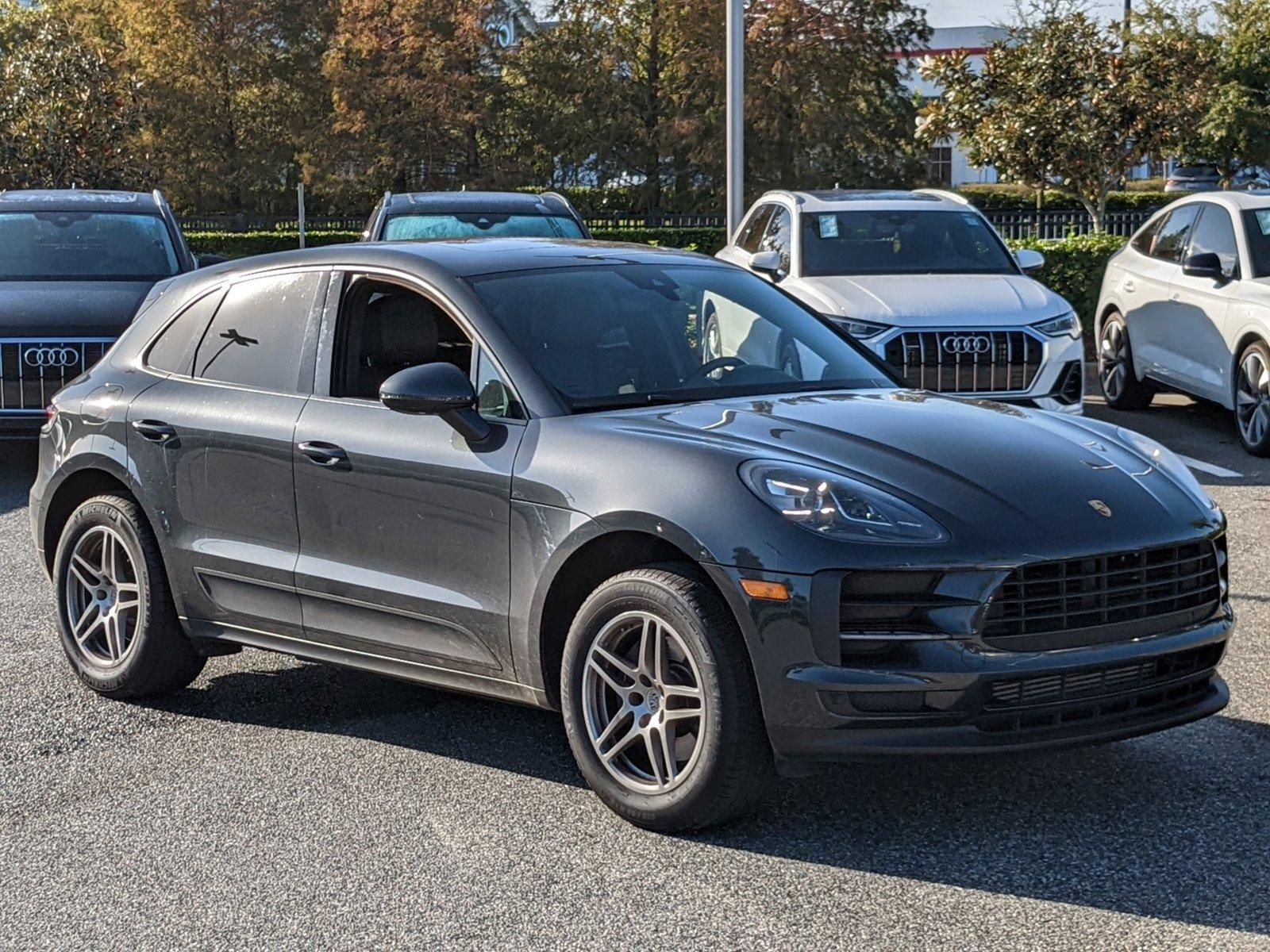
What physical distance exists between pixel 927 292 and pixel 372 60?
1336 inches

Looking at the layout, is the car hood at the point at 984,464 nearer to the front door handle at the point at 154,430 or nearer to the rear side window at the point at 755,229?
the front door handle at the point at 154,430

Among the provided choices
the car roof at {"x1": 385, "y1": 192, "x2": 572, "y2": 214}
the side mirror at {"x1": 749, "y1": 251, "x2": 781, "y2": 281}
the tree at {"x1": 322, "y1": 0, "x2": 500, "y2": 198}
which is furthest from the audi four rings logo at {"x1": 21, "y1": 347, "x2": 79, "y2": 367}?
the tree at {"x1": 322, "y1": 0, "x2": 500, "y2": 198}

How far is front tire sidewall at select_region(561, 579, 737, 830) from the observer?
4668 millimetres

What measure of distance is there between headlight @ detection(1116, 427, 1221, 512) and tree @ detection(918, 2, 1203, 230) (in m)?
19.0

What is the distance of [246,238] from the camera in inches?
1323

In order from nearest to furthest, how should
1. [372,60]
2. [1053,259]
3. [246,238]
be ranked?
[1053,259]
[246,238]
[372,60]

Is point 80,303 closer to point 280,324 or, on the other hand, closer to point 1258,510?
point 280,324

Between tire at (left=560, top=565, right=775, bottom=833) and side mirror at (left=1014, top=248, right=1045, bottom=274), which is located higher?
side mirror at (left=1014, top=248, right=1045, bottom=274)

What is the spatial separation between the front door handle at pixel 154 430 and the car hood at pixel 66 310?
568 cm

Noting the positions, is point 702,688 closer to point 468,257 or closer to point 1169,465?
point 1169,465

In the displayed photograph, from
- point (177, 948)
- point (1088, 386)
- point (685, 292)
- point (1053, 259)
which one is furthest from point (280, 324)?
point (1053, 259)

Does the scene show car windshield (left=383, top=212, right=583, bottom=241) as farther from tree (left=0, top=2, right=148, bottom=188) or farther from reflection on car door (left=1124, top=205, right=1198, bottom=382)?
tree (left=0, top=2, right=148, bottom=188)

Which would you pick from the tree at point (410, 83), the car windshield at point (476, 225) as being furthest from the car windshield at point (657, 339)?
the tree at point (410, 83)

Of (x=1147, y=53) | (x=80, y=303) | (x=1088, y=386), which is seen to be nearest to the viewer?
(x=80, y=303)
